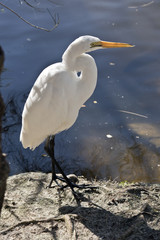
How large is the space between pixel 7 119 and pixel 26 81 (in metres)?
0.94

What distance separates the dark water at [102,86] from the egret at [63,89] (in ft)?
5.02

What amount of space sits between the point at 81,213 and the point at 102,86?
10.8 feet

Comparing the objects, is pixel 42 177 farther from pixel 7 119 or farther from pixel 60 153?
pixel 7 119

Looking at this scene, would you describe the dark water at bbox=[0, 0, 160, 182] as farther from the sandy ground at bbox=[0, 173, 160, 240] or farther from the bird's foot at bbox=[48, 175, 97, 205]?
the sandy ground at bbox=[0, 173, 160, 240]

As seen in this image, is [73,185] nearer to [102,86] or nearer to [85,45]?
[85,45]

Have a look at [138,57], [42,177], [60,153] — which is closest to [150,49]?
[138,57]

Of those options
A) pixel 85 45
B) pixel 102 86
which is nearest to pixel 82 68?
pixel 85 45

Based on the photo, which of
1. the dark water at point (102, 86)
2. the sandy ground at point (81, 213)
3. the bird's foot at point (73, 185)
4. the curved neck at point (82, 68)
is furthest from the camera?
the dark water at point (102, 86)

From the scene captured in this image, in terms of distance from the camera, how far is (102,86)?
6.09 metres

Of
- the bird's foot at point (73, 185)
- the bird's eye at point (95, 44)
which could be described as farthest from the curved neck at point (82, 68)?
the bird's foot at point (73, 185)

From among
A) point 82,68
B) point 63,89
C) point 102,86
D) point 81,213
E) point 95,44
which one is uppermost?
point 95,44

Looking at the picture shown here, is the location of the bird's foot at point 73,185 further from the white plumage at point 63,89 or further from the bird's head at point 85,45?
the bird's head at point 85,45

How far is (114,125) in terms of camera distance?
5426mm

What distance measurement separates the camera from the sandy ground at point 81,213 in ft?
9.27
